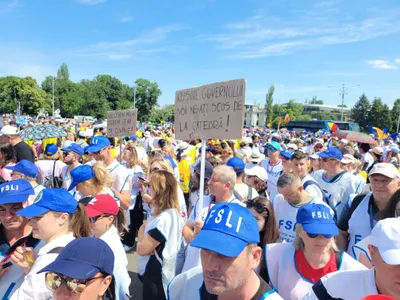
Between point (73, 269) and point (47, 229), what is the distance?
825 millimetres

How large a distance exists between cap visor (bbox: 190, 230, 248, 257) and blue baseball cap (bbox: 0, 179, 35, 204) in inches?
73.8

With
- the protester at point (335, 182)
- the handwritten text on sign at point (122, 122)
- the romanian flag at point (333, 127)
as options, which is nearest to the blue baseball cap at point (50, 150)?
the handwritten text on sign at point (122, 122)

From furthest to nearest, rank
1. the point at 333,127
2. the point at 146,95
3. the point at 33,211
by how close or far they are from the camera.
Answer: the point at 146,95 < the point at 333,127 < the point at 33,211

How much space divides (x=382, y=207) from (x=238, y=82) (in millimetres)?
1863

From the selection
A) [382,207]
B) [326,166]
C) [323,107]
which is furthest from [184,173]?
[323,107]

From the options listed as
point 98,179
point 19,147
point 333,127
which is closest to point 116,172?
point 98,179

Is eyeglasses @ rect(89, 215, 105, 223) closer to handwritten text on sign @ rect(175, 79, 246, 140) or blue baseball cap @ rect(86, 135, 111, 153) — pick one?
handwritten text on sign @ rect(175, 79, 246, 140)

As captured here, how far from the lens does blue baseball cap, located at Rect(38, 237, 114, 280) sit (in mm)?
1618

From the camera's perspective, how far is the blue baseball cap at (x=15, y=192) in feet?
8.86

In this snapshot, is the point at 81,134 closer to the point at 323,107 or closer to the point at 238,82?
the point at 238,82

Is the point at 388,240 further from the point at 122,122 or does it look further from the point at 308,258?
the point at 122,122

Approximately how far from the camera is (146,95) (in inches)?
3078

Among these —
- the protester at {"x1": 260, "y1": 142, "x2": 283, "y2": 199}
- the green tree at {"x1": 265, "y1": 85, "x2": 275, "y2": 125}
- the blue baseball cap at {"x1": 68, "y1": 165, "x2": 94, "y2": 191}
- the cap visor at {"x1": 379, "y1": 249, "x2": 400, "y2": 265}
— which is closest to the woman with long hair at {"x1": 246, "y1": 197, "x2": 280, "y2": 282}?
the cap visor at {"x1": 379, "y1": 249, "x2": 400, "y2": 265}

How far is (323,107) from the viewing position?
15375 centimetres
